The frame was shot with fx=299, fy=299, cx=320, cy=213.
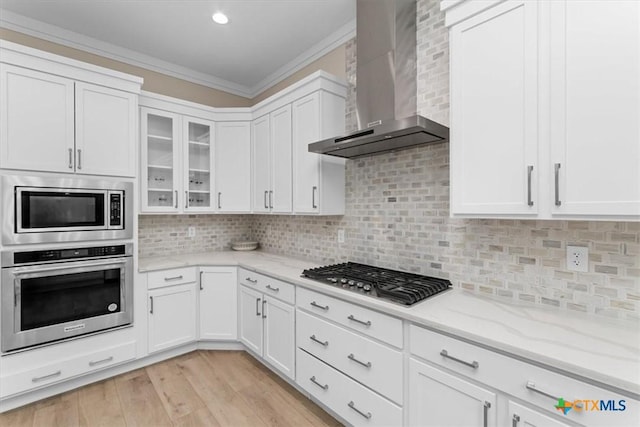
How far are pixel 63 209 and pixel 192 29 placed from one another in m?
1.90

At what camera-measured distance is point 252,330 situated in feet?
9.09

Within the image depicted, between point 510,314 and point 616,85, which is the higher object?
point 616,85

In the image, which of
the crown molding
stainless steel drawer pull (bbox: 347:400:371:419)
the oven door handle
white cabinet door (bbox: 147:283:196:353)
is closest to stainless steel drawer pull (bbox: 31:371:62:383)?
white cabinet door (bbox: 147:283:196:353)

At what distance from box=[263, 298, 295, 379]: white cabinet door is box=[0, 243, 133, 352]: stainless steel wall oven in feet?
3.97

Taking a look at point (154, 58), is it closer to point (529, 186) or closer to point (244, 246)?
point (244, 246)

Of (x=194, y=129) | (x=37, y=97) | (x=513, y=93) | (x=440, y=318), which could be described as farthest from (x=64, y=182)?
(x=513, y=93)

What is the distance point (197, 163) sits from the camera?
3.37 meters

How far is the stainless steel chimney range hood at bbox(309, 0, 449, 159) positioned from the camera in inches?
81.4

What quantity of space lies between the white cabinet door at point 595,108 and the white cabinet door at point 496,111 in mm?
88

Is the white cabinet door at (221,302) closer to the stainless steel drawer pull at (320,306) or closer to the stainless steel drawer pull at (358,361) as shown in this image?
the stainless steel drawer pull at (320,306)

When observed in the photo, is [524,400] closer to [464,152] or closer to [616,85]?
[464,152]

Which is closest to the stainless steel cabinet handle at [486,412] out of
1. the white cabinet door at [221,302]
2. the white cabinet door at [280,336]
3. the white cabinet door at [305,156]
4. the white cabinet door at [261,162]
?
the white cabinet door at [280,336]

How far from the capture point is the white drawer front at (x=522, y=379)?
96cm

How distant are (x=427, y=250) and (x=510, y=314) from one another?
707mm
